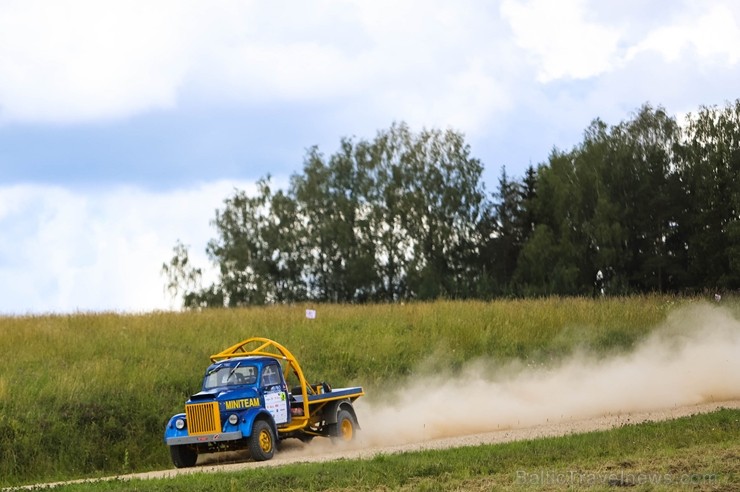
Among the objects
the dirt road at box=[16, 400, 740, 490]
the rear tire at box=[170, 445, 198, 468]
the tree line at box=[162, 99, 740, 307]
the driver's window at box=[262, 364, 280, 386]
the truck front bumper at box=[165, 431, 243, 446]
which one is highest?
the tree line at box=[162, 99, 740, 307]

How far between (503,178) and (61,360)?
A: 54683 millimetres

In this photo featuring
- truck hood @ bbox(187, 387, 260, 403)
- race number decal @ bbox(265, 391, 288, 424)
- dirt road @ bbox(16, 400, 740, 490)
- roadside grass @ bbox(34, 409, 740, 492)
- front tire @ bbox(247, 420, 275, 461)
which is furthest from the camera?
race number decal @ bbox(265, 391, 288, 424)

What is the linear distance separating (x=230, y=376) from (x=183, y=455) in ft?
6.11

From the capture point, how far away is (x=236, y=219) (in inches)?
3263

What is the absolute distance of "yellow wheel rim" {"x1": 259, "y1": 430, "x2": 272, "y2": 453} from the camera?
20.9 metres

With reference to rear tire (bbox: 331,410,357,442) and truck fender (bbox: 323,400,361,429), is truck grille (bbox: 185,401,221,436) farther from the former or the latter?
rear tire (bbox: 331,410,357,442)

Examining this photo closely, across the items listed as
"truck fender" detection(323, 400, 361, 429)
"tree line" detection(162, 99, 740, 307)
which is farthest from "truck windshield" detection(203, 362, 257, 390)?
"tree line" detection(162, 99, 740, 307)

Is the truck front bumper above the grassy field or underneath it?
underneath

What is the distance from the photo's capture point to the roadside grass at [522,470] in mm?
15047

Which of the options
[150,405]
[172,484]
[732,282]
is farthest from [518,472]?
[732,282]

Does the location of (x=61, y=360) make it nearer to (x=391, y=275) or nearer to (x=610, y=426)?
(x=610, y=426)

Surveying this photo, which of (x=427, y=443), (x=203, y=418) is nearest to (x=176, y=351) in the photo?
(x=203, y=418)

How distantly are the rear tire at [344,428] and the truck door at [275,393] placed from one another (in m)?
1.47

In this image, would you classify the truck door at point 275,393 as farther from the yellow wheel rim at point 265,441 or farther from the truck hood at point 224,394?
the yellow wheel rim at point 265,441
